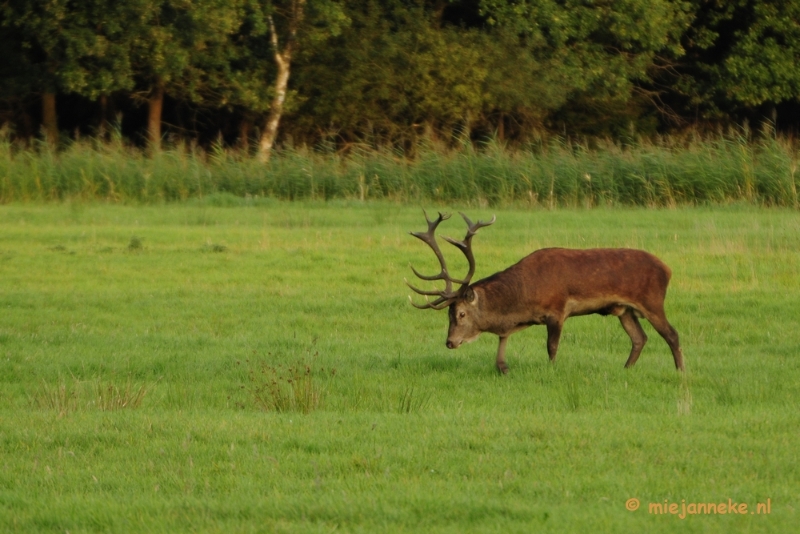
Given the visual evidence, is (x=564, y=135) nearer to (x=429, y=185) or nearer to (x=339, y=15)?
(x=339, y=15)

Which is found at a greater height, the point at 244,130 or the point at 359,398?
the point at 359,398

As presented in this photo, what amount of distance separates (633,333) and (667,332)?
1.50 ft

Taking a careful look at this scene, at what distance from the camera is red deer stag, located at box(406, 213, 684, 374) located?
9555mm

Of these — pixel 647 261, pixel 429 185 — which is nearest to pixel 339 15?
pixel 429 185

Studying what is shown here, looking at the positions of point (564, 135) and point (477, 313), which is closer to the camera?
point (477, 313)

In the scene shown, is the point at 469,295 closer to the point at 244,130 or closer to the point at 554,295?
the point at 554,295

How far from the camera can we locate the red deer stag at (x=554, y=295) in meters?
9.55

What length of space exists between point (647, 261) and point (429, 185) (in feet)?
48.1

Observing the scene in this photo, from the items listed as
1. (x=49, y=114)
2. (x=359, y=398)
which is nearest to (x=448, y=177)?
(x=49, y=114)

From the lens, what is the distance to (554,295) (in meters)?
9.55

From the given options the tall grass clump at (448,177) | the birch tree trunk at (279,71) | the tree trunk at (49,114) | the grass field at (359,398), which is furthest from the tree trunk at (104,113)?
the grass field at (359,398)

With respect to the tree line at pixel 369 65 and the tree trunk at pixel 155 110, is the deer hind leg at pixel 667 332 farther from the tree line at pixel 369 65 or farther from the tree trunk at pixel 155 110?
the tree trunk at pixel 155 110

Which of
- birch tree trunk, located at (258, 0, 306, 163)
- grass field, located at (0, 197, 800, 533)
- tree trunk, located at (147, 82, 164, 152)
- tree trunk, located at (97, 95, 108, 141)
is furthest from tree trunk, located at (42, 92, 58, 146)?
grass field, located at (0, 197, 800, 533)

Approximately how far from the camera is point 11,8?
2895cm
